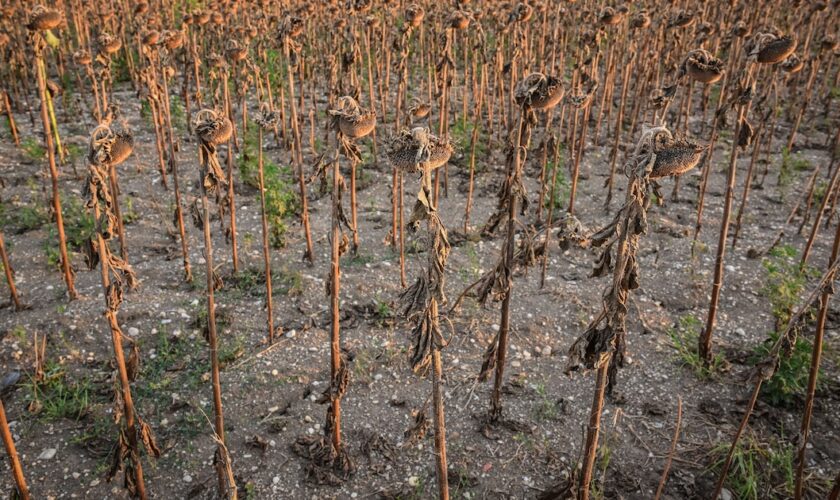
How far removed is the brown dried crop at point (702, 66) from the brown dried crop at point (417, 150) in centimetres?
228

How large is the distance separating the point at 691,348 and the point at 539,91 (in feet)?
10.0

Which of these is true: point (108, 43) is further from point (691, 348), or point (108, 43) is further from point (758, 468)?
point (758, 468)

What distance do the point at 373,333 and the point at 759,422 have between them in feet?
10.3

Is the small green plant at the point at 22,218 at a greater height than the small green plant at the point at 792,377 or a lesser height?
greater

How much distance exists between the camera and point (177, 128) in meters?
9.77

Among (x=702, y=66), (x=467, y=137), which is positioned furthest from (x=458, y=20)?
(x=467, y=137)

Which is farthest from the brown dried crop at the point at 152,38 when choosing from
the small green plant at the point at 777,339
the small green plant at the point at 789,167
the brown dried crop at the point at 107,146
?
the small green plant at the point at 789,167

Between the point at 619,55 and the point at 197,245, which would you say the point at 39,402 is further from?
the point at 619,55

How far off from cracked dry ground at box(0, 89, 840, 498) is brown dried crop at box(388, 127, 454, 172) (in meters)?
0.43

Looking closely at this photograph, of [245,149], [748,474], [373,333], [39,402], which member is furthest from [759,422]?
[245,149]

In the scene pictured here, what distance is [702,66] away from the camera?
3861 mm

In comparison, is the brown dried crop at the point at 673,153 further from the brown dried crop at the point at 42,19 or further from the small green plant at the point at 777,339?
the brown dried crop at the point at 42,19

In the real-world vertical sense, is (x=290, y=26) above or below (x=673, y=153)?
above

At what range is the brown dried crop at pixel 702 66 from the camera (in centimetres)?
386
